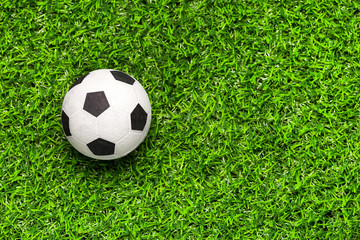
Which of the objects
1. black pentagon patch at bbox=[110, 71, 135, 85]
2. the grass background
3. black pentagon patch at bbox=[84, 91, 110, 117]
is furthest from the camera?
the grass background

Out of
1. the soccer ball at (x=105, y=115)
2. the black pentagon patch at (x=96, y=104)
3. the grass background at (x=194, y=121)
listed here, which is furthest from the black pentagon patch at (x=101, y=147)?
the grass background at (x=194, y=121)

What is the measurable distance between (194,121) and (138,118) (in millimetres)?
638

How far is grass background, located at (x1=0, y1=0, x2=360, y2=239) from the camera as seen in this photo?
116 inches

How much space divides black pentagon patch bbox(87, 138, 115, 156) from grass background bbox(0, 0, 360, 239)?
1.32 ft

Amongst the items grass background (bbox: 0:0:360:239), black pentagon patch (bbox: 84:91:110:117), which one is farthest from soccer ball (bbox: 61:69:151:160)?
grass background (bbox: 0:0:360:239)

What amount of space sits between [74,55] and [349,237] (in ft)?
8.65

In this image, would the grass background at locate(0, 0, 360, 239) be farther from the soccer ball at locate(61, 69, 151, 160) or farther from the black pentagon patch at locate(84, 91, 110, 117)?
the black pentagon patch at locate(84, 91, 110, 117)

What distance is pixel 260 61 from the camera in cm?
312

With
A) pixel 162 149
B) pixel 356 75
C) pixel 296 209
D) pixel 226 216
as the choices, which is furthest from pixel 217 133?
pixel 356 75

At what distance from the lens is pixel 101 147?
254 cm

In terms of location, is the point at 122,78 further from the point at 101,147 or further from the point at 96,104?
the point at 101,147

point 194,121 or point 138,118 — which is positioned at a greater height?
point 138,118

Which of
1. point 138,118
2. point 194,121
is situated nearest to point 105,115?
point 138,118

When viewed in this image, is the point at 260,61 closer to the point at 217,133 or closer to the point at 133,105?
the point at 217,133
